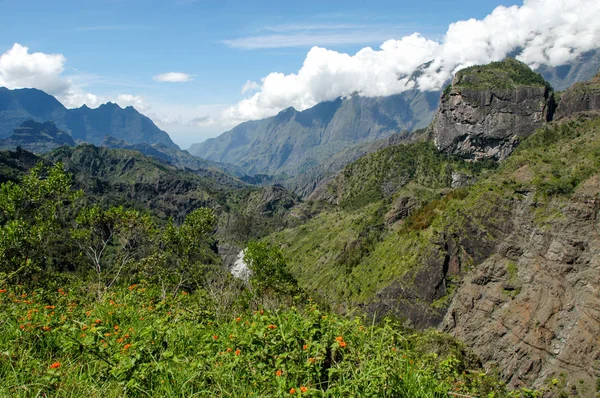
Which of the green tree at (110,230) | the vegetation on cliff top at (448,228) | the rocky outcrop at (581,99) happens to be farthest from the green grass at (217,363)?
the rocky outcrop at (581,99)

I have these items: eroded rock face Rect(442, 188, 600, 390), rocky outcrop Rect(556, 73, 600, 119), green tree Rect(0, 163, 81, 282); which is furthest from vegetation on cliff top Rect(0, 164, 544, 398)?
rocky outcrop Rect(556, 73, 600, 119)

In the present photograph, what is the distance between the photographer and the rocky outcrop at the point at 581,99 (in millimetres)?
155500

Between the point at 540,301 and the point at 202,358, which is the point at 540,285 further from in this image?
the point at 202,358

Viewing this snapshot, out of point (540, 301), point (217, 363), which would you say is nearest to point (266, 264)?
point (217, 363)

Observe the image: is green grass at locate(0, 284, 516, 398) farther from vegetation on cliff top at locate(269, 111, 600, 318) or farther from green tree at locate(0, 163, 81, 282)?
vegetation on cliff top at locate(269, 111, 600, 318)

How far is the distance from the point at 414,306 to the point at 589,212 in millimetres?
38680

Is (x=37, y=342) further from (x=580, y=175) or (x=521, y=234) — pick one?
(x=580, y=175)

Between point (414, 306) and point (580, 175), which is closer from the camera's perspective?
point (580, 175)

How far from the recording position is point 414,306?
8450 cm

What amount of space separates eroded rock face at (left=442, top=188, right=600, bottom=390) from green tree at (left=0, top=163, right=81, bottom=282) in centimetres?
6549

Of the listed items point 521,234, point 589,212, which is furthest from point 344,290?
point 589,212

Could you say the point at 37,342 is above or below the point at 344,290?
above

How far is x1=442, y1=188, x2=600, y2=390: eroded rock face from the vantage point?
2277 inches

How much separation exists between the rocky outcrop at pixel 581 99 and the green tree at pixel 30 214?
639 ft
